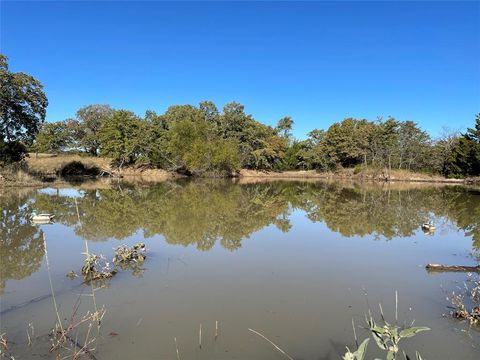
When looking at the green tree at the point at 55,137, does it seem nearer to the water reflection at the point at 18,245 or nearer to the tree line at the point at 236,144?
the tree line at the point at 236,144

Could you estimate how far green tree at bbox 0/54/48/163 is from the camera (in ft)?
79.9

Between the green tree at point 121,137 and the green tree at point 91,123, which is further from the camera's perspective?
the green tree at point 91,123

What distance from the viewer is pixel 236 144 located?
53062 millimetres

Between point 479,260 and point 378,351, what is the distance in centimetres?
609

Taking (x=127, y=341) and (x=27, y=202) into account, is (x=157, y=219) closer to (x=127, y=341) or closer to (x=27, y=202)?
(x=27, y=202)

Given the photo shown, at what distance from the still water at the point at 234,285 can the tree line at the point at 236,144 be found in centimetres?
3283

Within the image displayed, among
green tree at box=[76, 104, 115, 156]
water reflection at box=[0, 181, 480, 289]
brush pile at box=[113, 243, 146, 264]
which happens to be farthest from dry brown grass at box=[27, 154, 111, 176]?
brush pile at box=[113, 243, 146, 264]

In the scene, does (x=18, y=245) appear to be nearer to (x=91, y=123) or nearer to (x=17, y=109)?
(x=17, y=109)

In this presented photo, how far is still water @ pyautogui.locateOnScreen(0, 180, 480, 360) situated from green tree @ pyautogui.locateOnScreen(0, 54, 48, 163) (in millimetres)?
12803

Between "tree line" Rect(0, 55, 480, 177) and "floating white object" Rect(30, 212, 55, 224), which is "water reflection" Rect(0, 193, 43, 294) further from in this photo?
"tree line" Rect(0, 55, 480, 177)

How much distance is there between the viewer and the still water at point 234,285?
4.61 m

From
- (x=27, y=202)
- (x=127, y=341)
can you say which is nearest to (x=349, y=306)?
(x=127, y=341)

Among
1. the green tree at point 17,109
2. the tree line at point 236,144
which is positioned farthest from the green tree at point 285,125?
the green tree at point 17,109

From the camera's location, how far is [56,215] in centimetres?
1439
